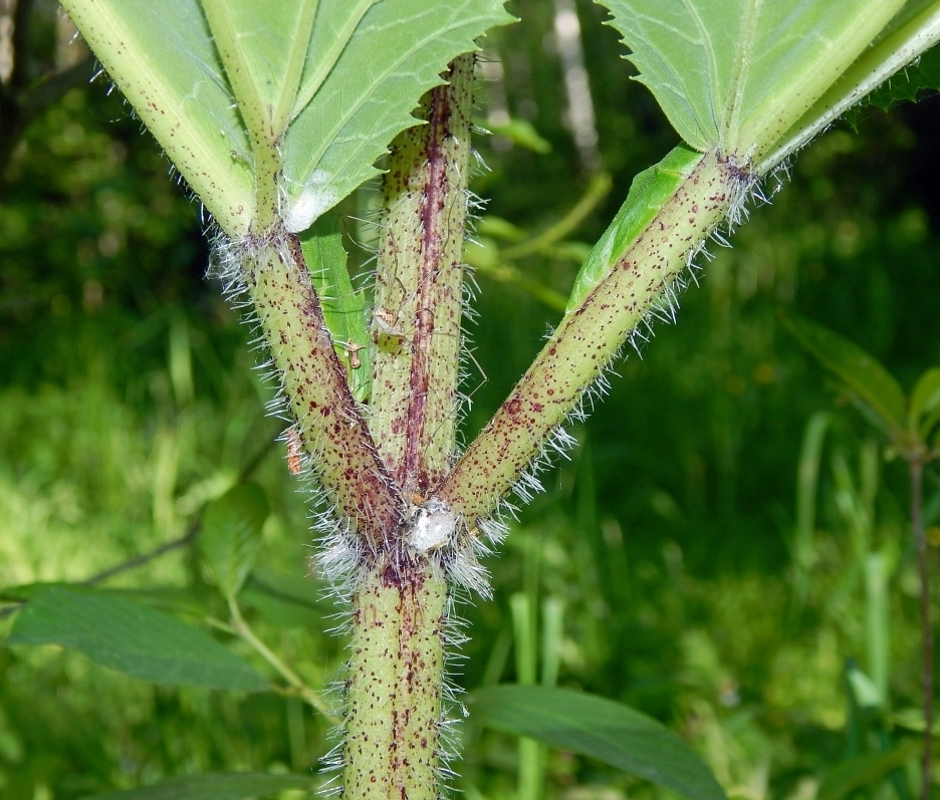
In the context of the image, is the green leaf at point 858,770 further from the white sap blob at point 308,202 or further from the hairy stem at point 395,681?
the white sap blob at point 308,202

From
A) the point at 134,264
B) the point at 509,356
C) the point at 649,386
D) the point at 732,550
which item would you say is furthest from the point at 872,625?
the point at 134,264

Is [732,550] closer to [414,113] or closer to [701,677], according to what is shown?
[701,677]

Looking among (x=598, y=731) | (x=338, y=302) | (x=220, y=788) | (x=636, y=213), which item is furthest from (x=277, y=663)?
(x=636, y=213)

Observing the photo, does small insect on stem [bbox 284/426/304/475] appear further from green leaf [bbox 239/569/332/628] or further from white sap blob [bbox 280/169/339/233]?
green leaf [bbox 239/569/332/628]

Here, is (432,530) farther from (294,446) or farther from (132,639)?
(132,639)

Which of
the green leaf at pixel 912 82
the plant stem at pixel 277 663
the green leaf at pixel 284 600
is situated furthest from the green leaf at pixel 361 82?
the green leaf at pixel 284 600
